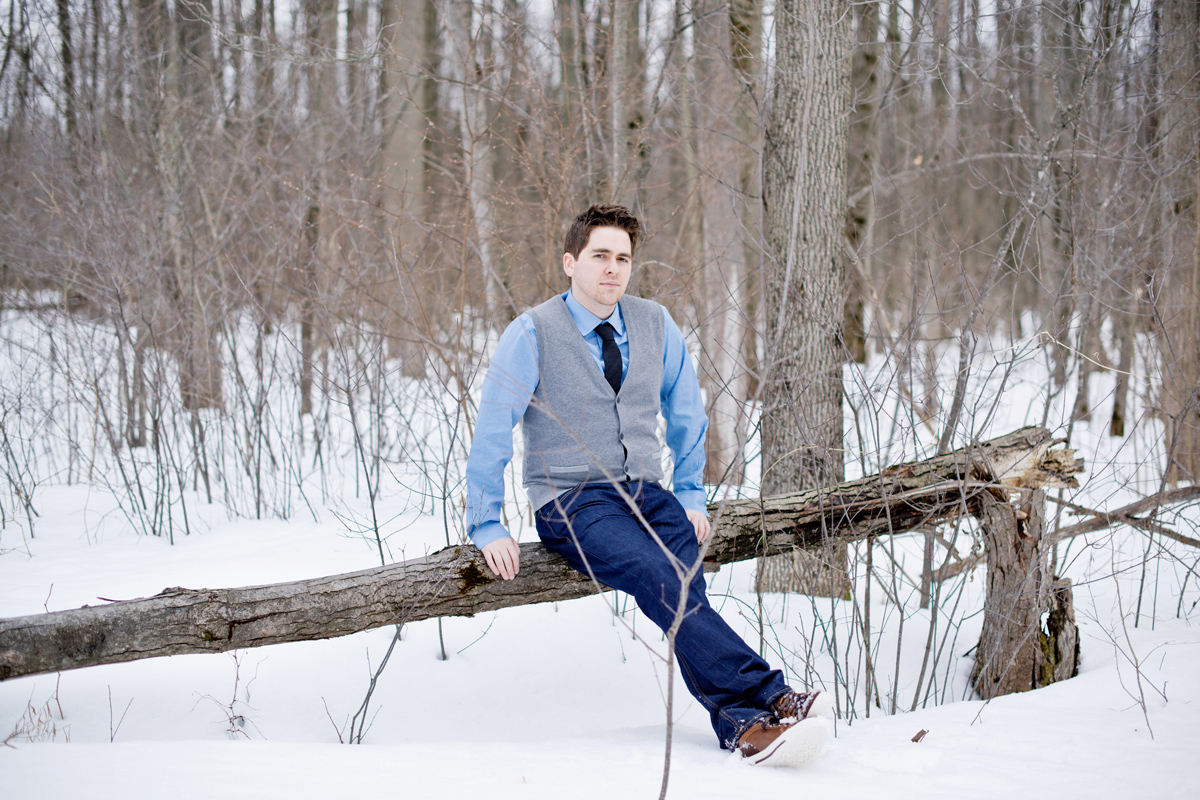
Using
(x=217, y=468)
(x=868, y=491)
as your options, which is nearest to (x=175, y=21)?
(x=217, y=468)

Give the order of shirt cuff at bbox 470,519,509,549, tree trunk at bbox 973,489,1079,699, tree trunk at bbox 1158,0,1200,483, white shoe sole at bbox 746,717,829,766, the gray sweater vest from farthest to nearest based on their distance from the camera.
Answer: tree trunk at bbox 1158,0,1200,483, tree trunk at bbox 973,489,1079,699, the gray sweater vest, shirt cuff at bbox 470,519,509,549, white shoe sole at bbox 746,717,829,766

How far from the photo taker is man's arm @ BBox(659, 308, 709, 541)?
2.63 meters

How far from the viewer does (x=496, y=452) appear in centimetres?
234

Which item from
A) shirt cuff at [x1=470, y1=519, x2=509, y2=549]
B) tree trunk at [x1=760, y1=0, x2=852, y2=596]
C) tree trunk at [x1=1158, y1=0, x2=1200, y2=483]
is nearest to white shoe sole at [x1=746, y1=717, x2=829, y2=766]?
shirt cuff at [x1=470, y1=519, x2=509, y2=549]

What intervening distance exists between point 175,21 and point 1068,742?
8.73m

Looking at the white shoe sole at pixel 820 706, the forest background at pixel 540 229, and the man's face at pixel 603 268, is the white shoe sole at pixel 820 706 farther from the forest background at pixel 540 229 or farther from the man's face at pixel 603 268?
the man's face at pixel 603 268

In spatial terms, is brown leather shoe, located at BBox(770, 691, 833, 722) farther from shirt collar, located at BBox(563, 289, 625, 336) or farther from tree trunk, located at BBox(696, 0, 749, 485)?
tree trunk, located at BBox(696, 0, 749, 485)

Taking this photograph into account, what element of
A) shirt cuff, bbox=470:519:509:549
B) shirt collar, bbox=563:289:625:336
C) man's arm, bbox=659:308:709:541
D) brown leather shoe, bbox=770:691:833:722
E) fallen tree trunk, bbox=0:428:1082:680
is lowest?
brown leather shoe, bbox=770:691:833:722

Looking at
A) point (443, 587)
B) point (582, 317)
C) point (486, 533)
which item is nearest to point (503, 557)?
point (486, 533)

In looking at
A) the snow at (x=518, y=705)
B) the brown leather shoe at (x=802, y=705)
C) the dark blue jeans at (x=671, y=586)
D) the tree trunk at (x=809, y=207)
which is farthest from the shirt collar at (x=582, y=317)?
the tree trunk at (x=809, y=207)

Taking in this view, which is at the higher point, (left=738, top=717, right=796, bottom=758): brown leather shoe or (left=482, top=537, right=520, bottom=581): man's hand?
(left=482, top=537, right=520, bottom=581): man's hand

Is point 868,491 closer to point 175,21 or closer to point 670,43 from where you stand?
point 670,43

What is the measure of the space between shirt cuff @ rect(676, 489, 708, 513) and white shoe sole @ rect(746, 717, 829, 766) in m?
0.81

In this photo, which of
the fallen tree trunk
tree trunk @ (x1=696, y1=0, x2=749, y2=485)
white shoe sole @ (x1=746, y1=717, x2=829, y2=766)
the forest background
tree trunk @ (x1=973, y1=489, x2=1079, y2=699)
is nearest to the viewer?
white shoe sole @ (x1=746, y1=717, x2=829, y2=766)
